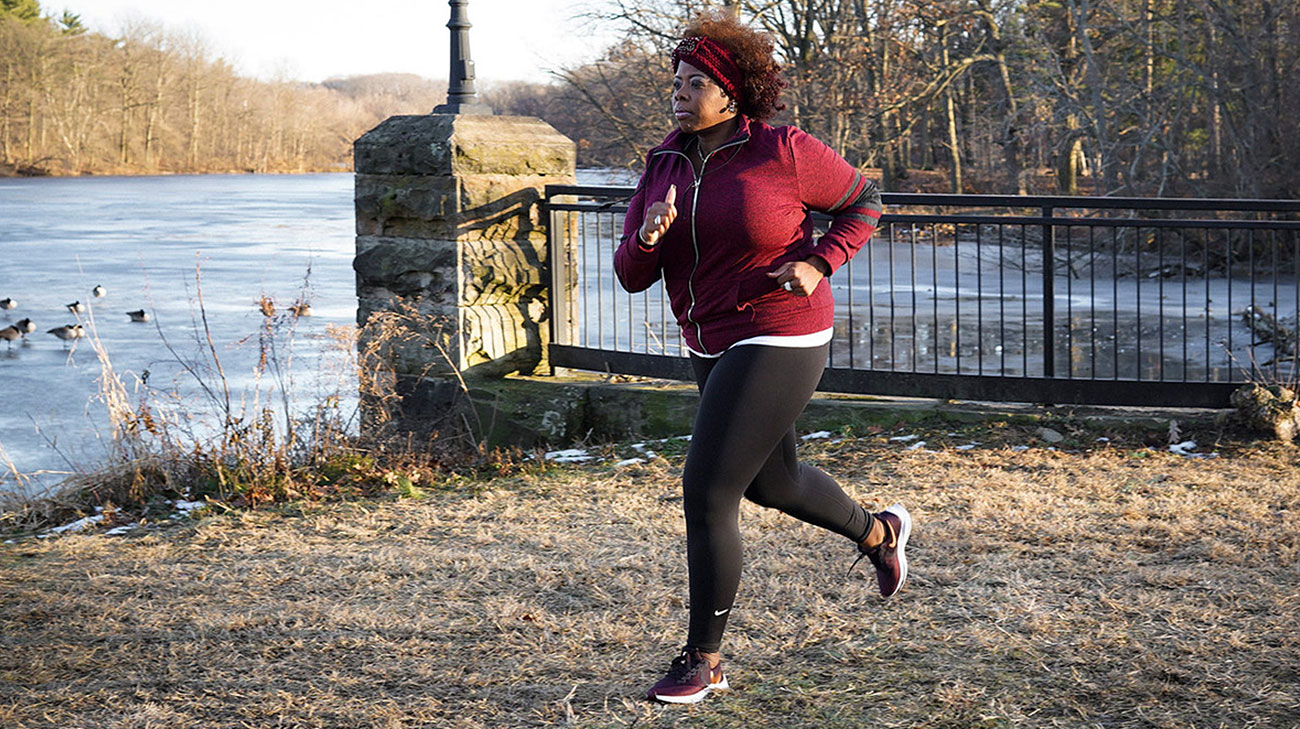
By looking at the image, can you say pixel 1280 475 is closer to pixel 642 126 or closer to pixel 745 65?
pixel 745 65

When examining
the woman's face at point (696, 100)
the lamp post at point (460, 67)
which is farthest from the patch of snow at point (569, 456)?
the woman's face at point (696, 100)

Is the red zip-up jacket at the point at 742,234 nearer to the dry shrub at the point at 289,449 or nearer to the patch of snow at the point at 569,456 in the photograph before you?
the dry shrub at the point at 289,449

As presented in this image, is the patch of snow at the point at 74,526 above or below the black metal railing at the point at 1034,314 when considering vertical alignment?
below

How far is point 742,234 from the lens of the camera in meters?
3.46

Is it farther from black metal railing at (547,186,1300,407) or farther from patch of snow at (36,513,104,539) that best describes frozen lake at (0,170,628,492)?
black metal railing at (547,186,1300,407)

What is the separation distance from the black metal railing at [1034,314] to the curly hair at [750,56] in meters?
2.91

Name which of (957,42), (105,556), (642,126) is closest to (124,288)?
(642,126)

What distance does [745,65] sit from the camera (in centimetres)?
358

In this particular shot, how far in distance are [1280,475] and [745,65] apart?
385cm

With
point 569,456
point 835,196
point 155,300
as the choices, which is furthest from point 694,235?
point 155,300

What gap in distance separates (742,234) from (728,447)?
0.55 m

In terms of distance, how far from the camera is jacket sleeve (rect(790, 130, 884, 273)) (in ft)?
11.6

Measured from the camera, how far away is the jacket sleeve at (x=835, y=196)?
354cm

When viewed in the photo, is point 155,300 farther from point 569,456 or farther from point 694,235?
point 694,235
